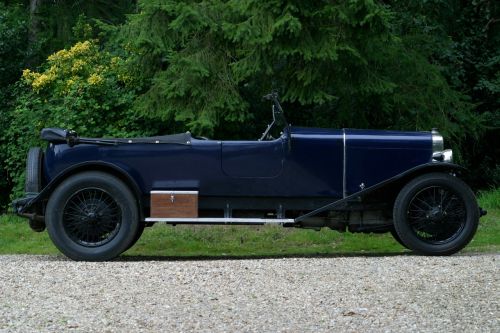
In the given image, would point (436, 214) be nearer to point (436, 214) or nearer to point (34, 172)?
point (436, 214)

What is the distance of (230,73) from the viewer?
47.8ft

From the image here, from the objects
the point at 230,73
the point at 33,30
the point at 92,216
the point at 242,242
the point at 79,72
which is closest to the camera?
the point at 92,216

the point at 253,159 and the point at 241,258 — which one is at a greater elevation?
the point at 253,159

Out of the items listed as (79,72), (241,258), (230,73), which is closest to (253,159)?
(241,258)

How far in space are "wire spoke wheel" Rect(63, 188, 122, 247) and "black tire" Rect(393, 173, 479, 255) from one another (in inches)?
113

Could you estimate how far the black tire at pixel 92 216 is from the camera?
32.9ft

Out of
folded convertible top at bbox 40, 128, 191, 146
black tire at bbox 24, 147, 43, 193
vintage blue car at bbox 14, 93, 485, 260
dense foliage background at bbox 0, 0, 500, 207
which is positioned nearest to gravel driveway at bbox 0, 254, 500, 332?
vintage blue car at bbox 14, 93, 485, 260

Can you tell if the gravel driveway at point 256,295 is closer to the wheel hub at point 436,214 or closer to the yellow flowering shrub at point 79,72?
the wheel hub at point 436,214

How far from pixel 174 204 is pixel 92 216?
84 cm

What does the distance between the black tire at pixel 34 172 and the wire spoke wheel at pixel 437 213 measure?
12.4 feet

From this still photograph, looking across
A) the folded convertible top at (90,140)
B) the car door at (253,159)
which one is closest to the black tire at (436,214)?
the car door at (253,159)

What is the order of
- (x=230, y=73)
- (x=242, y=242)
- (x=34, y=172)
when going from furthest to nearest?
(x=230, y=73) → (x=242, y=242) → (x=34, y=172)

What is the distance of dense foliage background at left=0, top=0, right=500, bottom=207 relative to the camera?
1395cm

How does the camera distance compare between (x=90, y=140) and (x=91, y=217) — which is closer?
(x=91, y=217)
